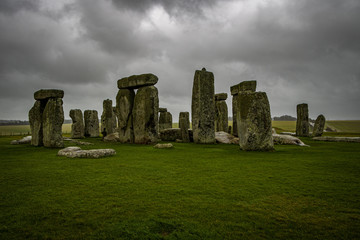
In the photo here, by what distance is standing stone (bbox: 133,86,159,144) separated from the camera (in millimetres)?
10734

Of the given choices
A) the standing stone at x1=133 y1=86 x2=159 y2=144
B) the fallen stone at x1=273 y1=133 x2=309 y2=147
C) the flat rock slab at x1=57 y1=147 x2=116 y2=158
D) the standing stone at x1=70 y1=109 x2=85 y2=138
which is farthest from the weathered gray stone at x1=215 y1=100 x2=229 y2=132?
the flat rock slab at x1=57 y1=147 x2=116 y2=158

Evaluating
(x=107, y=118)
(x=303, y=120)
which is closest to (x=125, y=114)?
(x=107, y=118)

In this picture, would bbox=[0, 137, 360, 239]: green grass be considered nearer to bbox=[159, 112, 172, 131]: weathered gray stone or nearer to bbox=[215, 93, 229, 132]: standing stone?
bbox=[215, 93, 229, 132]: standing stone

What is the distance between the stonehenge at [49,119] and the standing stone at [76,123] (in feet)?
23.2

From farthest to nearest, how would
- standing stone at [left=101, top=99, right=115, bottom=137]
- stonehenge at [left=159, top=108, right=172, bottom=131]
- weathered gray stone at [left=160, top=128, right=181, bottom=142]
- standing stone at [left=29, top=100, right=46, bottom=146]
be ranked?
stonehenge at [left=159, top=108, right=172, bottom=131]
standing stone at [left=101, top=99, right=115, bottom=137]
weathered gray stone at [left=160, top=128, right=181, bottom=142]
standing stone at [left=29, top=100, right=46, bottom=146]

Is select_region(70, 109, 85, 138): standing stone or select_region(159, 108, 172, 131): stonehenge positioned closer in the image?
select_region(70, 109, 85, 138): standing stone

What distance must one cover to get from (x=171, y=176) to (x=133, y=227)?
1.95 meters

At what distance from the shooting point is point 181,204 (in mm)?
2643

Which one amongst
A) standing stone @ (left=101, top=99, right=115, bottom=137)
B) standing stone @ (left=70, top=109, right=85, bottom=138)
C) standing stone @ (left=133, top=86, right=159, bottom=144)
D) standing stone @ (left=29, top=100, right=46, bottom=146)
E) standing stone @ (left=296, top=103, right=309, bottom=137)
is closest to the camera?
standing stone @ (left=29, top=100, right=46, bottom=146)

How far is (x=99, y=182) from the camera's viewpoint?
3.59 meters

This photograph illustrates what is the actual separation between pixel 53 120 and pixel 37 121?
129 centimetres

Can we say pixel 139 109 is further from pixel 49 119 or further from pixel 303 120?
pixel 303 120

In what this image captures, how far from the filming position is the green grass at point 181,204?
203 centimetres

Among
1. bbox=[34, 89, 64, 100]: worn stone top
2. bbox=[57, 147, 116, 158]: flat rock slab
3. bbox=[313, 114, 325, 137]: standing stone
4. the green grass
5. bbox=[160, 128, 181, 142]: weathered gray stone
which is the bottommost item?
the green grass
